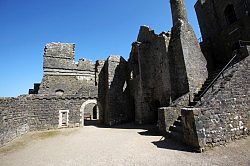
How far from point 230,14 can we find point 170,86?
9.11 meters

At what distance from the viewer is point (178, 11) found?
1221 centimetres

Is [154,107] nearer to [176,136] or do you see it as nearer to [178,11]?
[176,136]

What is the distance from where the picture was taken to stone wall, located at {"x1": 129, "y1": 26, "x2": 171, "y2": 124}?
1119 cm

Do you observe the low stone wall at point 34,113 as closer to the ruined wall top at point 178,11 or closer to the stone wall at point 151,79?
the stone wall at point 151,79

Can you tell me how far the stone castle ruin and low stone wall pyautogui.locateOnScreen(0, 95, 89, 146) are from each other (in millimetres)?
54

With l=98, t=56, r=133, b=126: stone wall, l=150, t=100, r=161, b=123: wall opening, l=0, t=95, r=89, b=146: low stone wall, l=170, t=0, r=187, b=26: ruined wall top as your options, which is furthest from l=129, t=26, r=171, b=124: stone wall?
l=0, t=95, r=89, b=146: low stone wall

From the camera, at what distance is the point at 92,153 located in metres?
5.68

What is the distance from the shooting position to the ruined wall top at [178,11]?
12.0m

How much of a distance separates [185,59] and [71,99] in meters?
9.91

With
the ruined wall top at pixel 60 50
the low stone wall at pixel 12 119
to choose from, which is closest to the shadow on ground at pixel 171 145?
the low stone wall at pixel 12 119

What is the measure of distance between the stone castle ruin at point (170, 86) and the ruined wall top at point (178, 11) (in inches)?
3.0

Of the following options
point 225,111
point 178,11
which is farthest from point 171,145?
point 178,11

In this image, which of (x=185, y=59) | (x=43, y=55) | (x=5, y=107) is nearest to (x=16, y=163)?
(x=5, y=107)

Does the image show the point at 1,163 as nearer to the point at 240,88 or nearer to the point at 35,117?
the point at 35,117
